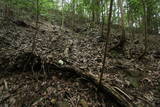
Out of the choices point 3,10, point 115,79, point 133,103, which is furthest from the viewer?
point 3,10

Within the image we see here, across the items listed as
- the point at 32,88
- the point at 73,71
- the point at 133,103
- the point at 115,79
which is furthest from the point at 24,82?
the point at 133,103

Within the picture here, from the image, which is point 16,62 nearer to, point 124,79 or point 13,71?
point 13,71

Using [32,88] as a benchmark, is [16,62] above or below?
above

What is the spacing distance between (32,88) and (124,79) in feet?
10.8

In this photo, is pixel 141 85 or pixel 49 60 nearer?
pixel 141 85

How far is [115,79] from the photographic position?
462 centimetres

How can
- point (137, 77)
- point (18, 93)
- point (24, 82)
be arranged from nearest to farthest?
1. point (18, 93)
2. point (24, 82)
3. point (137, 77)

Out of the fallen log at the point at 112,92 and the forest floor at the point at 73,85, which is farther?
the forest floor at the point at 73,85

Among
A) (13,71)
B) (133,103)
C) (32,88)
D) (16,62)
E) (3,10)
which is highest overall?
(3,10)

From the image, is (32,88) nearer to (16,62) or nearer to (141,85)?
(16,62)

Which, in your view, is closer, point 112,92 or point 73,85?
point 112,92

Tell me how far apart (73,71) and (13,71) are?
230 centimetres

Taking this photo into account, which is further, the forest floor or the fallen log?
the forest floor

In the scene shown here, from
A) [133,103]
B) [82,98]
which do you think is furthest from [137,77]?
[82,98]
